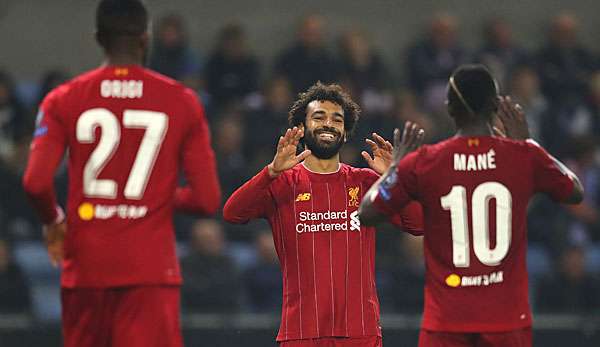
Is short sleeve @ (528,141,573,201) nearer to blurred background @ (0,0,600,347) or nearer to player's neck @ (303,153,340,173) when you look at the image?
player's neck @ (303,153,340,173)

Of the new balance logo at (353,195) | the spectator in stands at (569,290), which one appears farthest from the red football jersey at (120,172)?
the spectator in stands at (569,290)

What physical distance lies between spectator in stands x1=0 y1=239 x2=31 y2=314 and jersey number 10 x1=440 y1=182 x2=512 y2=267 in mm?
6031

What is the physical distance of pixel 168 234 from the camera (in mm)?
5613

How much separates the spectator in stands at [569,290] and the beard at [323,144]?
15.9ft

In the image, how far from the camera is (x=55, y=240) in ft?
18.3

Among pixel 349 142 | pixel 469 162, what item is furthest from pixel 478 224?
pixel 349 142

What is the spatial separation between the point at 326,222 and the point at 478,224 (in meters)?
1.44

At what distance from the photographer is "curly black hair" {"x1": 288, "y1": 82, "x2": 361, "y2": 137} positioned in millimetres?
7512

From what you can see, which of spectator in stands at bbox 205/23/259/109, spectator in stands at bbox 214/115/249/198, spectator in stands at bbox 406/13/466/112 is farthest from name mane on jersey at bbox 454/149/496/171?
spectator in stands at bbox 406/13/466/112

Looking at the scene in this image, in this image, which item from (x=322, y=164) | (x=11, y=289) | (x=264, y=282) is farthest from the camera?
(x=264, y=282)

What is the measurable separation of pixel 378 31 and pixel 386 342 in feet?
18.6

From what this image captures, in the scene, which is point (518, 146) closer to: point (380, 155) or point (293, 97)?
point (380, 155)

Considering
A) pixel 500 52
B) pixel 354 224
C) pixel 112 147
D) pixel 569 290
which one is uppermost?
pixel 500 52

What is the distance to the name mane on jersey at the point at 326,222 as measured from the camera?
7113 mm
